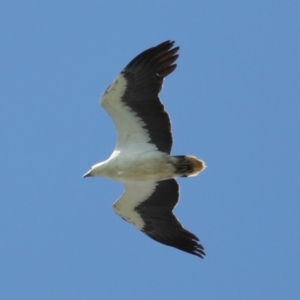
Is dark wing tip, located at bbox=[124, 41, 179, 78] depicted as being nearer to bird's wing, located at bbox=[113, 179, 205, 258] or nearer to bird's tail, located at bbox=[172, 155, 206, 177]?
bird's tail, located at bbox=[172, 155, 206, 177]

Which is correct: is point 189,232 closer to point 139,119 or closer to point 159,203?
point 159,203

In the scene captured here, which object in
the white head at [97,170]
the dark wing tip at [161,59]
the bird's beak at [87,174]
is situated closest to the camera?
the dark wing tip at [161,59]

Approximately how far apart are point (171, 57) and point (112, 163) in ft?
8.12

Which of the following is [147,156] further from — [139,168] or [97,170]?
[97,170]

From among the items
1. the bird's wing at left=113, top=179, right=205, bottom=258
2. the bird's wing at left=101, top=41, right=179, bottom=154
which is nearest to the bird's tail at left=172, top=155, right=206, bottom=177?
the bird's wing at left=101, top=41, right=179, bottom=154

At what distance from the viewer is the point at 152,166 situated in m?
20.4

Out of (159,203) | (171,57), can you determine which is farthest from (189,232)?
(171,57)

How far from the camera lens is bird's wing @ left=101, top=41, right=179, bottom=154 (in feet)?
65.7

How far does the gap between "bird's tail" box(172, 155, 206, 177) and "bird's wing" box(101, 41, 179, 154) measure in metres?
0.37

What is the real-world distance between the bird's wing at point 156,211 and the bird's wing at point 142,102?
1.12 metres

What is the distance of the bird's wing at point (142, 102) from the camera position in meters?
20.0

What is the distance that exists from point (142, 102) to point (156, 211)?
260cm

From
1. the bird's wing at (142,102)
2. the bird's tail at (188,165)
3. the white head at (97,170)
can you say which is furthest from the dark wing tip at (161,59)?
the white head at (97,170)

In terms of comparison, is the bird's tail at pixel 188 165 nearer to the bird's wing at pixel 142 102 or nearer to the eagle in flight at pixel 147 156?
the eagle in flight at pixel 147 156
